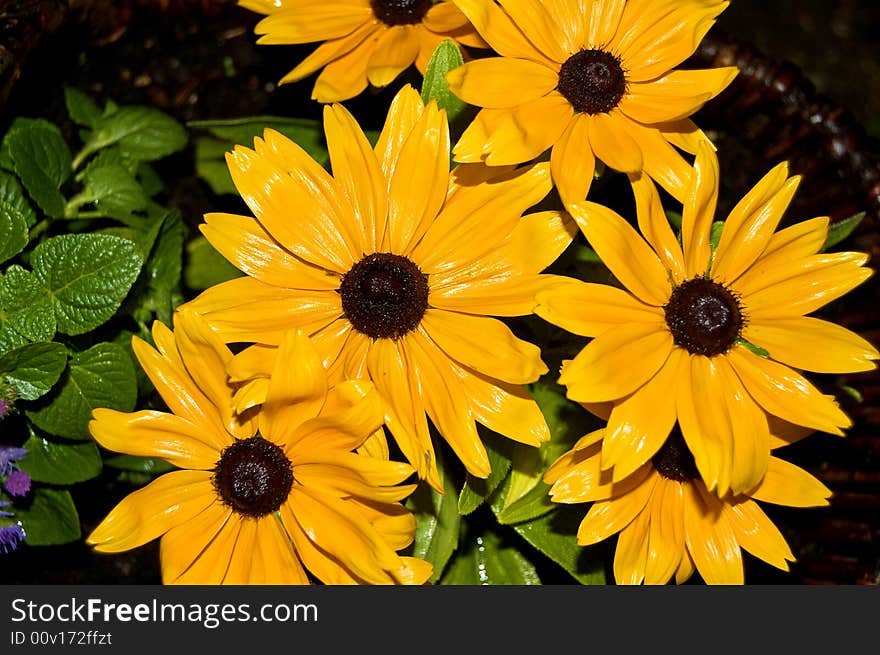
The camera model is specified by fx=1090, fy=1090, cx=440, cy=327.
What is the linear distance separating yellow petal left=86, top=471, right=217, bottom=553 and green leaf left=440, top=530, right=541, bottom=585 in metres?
0.44

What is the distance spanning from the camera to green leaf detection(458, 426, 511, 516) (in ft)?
4.55

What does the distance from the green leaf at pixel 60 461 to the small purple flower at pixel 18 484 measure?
0.05m

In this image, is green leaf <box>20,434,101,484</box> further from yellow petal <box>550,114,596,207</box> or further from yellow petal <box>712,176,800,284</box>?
yellow petal <box>712,176,800,284</box>

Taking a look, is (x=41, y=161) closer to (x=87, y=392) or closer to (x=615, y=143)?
(x=87, y=392)

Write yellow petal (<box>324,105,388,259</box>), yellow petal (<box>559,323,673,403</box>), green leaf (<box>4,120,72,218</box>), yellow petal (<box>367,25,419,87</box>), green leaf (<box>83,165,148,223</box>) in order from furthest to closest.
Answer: green leaf (<box>83,165,148,223</box>) → green leaf (<box>4,120,72,218</box>) → yellow petal (<box>367,25,419,87</box>) → yellow petal (<box>324,105,388,259</box>) → yellow petal (<box>559,323,673,403</box>)

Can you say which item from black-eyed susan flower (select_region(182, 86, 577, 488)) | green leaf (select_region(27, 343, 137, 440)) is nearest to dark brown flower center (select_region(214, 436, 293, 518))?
black-eyed susan flower (select_region(182, 86, 577, 488))

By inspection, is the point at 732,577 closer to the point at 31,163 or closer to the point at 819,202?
the point at 819,202

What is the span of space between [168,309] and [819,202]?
1.05 m

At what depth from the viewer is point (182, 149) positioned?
1.78 metres

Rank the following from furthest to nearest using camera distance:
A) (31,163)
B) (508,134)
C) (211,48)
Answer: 1. (211,48)
2. (31,163)
3. (508,134)

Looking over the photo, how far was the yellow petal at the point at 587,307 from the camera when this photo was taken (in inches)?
48.3

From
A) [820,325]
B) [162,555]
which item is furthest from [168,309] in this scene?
[820,325]

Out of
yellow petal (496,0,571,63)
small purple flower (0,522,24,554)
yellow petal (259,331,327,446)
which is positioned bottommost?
yellow petal (259,331,327,446)
